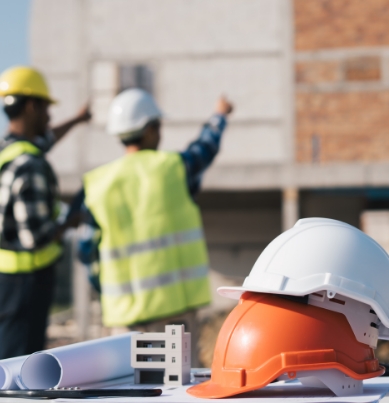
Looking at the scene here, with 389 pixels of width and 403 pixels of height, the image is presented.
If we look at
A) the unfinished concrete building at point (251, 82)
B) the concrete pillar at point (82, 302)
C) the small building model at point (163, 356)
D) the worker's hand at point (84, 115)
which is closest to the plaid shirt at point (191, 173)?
the worker's hand at point (84, 115)

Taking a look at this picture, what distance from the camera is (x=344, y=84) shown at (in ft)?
40.2

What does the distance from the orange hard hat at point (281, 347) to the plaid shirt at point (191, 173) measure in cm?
246

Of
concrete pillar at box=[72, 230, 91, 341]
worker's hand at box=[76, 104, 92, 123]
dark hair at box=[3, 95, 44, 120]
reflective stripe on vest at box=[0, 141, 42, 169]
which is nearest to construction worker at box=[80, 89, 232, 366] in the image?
reflective stripe on vest at box=[0, 141, 42, 169]

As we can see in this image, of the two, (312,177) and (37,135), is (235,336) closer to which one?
(37,135)

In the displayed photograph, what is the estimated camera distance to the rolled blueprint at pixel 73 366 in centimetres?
192

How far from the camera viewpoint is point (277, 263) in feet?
6.17

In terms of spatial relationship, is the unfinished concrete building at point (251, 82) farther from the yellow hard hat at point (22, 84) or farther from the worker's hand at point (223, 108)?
the yellow hard hat at point (22, 84)

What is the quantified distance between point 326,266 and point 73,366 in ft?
2.06

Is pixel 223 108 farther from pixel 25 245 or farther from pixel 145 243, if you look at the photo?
pixel 25 245

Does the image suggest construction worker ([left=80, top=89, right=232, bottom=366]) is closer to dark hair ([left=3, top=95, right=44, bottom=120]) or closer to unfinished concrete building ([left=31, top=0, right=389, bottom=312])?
dark hair ([left=3, top=95, right=44, bottom=120])

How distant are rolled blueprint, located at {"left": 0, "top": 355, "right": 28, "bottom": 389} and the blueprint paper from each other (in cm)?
22

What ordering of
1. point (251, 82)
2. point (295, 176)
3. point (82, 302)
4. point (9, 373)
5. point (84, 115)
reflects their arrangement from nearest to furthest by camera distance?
point (9, 373), point (84, 115), point (295, 176), point (251, 82), point (82, 302)

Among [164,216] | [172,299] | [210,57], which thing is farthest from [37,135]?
[210,57]

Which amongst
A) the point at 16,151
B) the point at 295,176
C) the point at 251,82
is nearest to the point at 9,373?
the point at 16,151
